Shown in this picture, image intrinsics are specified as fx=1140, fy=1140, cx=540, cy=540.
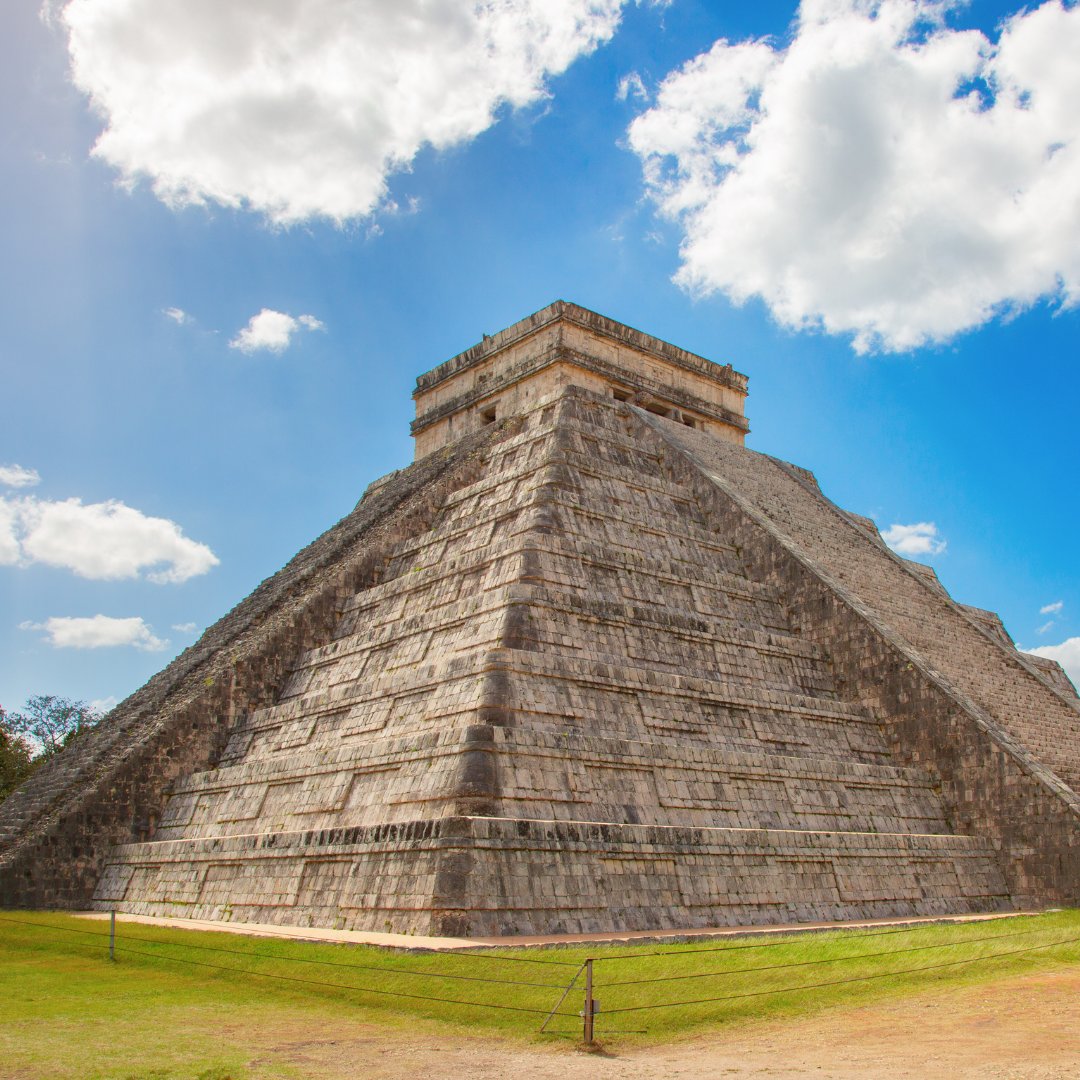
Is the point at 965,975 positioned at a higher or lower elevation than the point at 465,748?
lower

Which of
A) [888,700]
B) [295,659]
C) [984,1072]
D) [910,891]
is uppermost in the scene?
[295,659]

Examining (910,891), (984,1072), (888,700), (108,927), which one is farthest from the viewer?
(888,700)

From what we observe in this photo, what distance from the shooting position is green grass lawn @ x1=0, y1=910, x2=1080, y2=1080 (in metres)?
6.77

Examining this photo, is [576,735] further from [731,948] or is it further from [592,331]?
[592,331]

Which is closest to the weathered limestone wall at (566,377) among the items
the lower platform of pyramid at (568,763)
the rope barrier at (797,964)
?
the lower platform of pyramid at (568,763)

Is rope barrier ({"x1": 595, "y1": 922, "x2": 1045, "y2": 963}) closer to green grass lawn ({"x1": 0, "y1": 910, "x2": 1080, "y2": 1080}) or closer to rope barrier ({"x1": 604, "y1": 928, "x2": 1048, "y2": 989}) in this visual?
green grass lawn ({"x1": 0, "y1": 910, "x2": 1080, "y2": 1080})

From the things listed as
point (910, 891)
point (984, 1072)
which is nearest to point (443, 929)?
point (984, 1072)

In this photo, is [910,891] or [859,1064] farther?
[910,891]

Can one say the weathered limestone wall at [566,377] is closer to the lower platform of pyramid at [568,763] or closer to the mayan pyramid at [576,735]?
the mayan pyramid at [576,735]

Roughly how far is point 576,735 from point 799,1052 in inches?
211

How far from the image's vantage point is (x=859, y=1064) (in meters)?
6.21

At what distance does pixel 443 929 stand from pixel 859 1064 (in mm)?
4215

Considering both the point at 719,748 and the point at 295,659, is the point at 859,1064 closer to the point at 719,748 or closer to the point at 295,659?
the point at 719,748

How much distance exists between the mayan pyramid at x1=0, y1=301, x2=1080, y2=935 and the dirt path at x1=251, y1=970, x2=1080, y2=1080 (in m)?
2.95
